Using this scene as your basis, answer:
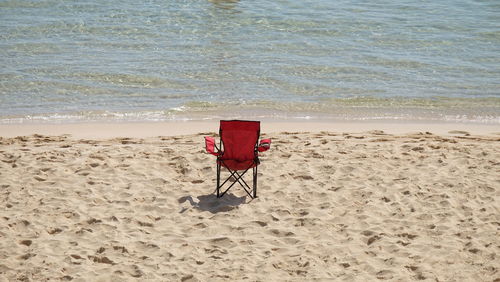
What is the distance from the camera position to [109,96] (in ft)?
40.8

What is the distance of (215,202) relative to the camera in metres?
7.49

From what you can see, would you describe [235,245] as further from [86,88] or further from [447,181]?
[86,88]

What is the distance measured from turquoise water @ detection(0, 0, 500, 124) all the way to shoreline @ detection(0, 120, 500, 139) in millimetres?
369

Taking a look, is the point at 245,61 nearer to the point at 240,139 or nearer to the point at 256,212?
the point at 240,139

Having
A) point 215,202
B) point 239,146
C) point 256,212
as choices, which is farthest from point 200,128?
point 256,212

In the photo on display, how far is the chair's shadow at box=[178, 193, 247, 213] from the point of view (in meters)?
7.32

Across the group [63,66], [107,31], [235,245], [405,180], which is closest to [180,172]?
[235,245]

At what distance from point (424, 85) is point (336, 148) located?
5151 mm

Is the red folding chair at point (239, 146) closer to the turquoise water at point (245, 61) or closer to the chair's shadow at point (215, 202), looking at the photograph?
the chair's shadow at point (215, 202)

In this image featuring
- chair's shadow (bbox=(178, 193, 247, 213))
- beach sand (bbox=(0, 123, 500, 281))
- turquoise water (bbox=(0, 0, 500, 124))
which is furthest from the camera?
turquoise water (bbox=(0, 0, 500, 124))

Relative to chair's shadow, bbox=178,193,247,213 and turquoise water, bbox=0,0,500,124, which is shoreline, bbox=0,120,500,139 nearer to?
turquoise water, bbox=0,0,500,124

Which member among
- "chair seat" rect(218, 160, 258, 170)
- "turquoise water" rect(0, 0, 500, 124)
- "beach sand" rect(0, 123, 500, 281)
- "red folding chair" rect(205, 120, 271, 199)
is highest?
"turquoise water" rect(0, 0, 500, 124)

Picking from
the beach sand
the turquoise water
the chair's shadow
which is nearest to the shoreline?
the turquoise water

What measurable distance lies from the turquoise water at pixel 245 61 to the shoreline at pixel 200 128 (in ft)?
1.21
